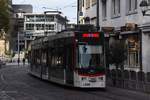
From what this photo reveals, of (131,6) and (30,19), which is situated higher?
(30,19)

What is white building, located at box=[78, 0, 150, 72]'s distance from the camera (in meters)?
41.9

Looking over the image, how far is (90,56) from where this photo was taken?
30906mm

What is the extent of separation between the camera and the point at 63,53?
33.1 metres

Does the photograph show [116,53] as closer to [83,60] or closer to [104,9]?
[83,60]

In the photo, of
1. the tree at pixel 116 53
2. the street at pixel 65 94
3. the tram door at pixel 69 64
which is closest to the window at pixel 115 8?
the tree at pixel 116 53

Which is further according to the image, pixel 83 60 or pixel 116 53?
pixel 116 53

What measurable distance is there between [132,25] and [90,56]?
13.8 metres

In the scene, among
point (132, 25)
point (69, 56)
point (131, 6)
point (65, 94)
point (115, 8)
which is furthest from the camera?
point (115, 8)

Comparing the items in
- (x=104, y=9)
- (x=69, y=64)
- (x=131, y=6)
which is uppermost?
(x=104, y=9)

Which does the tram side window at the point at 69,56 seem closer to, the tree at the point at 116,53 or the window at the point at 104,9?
the tree at the point at 116,53

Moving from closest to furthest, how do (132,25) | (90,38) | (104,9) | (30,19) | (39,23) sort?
(90,38) < (132,25) < (104,9) < (39,23) < (30,19)

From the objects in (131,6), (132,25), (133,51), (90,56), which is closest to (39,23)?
(131,6)

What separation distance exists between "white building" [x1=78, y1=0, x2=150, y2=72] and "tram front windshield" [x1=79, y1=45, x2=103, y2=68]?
1053 centimetres

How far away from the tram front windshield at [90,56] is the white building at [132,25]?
1053cm
